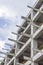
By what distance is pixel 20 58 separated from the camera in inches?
949

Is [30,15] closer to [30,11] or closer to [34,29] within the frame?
[30,11]

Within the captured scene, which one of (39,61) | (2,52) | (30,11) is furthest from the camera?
(2,52)

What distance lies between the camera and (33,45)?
58.8 feet

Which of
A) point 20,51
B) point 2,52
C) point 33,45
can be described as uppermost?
point 2,52

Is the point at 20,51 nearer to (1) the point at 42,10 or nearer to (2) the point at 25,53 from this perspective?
(2) the point at 25,53

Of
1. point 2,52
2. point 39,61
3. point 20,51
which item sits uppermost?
point 2,52

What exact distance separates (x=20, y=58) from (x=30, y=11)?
6.42 meters

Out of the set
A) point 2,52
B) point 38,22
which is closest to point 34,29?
point 38,22

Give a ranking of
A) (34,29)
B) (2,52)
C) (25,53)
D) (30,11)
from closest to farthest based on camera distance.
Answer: (34,29) < (30,11) < (25,53) < (2,52)

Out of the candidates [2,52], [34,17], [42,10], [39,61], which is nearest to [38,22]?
[34,17]

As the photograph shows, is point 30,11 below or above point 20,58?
above

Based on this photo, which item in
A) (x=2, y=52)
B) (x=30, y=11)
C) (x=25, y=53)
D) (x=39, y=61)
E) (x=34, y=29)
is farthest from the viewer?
(x=2, y=52)

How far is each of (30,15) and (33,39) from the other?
3634 mm

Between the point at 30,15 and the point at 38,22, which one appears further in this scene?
the point at 30,15
